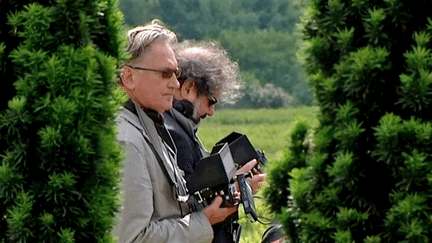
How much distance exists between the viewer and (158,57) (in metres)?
4.56

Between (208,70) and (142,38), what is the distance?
1.26 meters

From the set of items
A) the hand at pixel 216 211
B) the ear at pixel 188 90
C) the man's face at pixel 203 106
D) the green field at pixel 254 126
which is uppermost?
the ear at pixel 188 90

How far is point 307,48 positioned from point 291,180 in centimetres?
47

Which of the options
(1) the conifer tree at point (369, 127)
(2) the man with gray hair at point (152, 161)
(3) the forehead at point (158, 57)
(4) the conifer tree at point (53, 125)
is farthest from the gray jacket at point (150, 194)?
(1) the conifer tree at point (369, 127)

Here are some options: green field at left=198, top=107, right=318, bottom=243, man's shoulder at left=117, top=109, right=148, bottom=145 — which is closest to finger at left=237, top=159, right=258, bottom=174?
man's shoulder at left=117, top=109, right=148, bottom=145

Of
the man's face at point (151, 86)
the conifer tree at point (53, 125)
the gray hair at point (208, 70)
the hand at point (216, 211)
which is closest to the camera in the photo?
the conifer tree at point (53, 125)

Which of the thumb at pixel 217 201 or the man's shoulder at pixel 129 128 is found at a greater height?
the man's shoulder at pixel 129 128

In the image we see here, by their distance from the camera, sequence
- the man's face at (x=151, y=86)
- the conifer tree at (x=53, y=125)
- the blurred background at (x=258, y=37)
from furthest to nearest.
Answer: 1. the blurred background at (x=258, y=37)
2. the man's face at (x=151, y=86)
3. the conifer tree at (x=53, y=125)

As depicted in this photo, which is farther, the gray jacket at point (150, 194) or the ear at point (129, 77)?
the ear at point (129, 77)

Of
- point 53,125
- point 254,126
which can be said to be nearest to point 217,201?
point 53,125

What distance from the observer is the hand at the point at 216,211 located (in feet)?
15.2

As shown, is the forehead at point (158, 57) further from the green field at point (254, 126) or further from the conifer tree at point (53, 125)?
the green field at point (254, 126)

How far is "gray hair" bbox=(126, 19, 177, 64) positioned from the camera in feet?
15.0

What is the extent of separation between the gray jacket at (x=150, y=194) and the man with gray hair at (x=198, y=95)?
0.47 m
